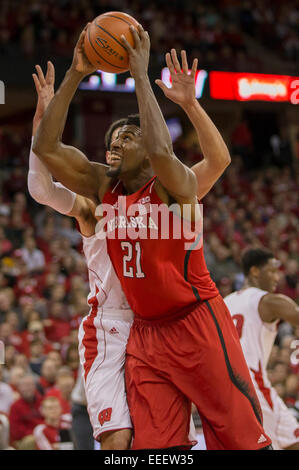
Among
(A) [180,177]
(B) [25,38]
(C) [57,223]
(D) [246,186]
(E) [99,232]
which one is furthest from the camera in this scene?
(D) [246,186]

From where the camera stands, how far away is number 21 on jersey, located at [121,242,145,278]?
9.65 feet

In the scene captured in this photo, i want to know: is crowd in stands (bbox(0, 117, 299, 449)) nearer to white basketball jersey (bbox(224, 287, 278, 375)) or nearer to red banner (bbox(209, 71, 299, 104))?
red banner (bbox(209, 71, 299, 104))

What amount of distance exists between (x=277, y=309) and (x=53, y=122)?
2.10 metres

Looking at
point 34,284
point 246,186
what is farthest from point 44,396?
point 246,186

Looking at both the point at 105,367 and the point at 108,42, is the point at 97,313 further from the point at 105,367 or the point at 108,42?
the point at 108,42

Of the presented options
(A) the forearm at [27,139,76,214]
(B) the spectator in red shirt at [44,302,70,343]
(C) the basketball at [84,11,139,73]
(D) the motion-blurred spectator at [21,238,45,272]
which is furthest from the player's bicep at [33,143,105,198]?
(D) the motion-blurred spectator at [21,238,45,272]

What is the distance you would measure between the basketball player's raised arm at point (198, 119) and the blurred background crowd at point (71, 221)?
100.0 inches

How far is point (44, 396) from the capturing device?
685 centimetres

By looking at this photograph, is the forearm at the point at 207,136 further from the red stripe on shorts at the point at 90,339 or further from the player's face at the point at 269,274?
the player's face at the point at 269,274

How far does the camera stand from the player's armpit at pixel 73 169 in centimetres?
293

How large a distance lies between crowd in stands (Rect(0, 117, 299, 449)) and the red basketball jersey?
3.52m

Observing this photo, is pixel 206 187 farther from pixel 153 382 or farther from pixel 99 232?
pixel 153 382

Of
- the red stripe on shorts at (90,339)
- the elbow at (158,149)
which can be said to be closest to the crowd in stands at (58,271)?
the red stripe on shorts at (90,339)
